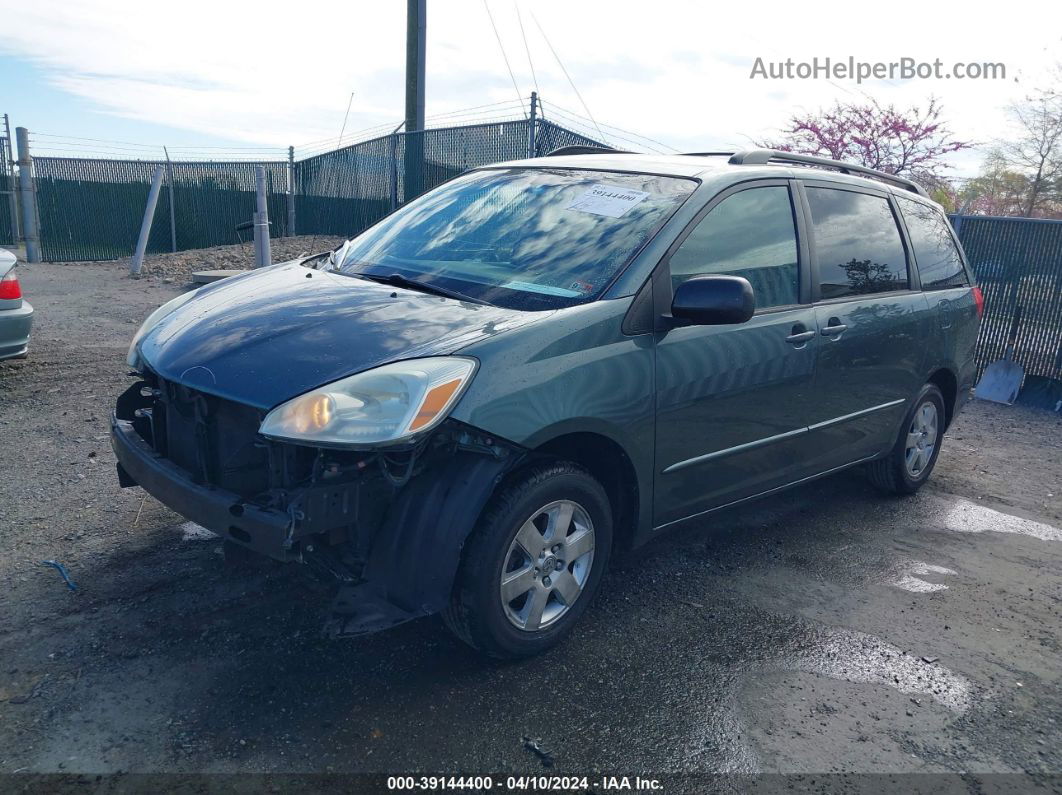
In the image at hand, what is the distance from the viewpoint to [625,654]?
3303 mm

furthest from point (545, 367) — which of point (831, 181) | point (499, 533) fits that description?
point (831, 181)

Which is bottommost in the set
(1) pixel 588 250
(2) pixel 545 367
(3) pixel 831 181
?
(2) pixel 545 367

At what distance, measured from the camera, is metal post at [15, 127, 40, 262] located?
15.3m

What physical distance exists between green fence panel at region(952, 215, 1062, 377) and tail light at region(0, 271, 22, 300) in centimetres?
850

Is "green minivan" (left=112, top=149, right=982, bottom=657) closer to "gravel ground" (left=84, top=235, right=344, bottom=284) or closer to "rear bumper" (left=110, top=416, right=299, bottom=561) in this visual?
"rear bumper" (left=110, top=416, right=299, bottom=561)

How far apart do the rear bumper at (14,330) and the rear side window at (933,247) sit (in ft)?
19.6

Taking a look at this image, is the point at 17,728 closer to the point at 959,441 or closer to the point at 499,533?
the point at 499,533

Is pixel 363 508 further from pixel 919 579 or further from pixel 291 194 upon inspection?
pixel 291 194

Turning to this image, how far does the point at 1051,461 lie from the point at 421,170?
31.9ft

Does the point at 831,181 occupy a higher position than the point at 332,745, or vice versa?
the point at 831,181

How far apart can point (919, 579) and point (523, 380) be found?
2.48 m

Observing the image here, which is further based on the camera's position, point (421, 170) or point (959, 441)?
point (421, 170)

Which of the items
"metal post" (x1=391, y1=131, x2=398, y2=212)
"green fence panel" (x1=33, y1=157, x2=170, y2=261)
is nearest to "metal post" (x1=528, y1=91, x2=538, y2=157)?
"metal post" (x1=391, y1=131, x2=398, y2=212)

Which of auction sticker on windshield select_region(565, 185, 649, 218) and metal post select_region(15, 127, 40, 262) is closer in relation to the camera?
auction sticker on windshield select_region(565, 185, 649, 218)
